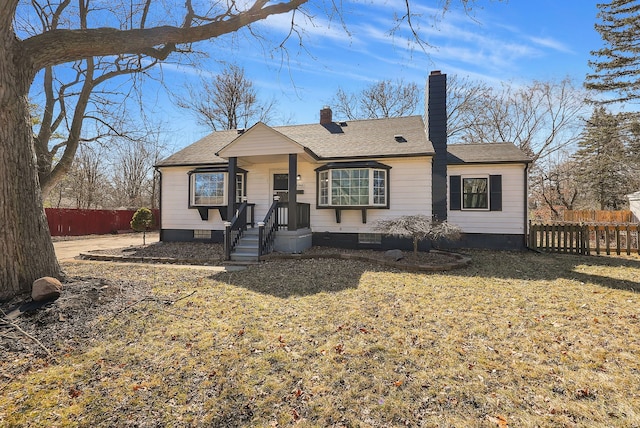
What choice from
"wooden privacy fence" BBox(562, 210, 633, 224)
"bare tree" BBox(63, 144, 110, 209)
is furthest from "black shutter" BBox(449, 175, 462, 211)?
"bare tree" BBox(63, 144, 110, 209)

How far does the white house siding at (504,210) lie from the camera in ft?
38.8

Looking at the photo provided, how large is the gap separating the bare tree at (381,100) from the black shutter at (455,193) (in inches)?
566

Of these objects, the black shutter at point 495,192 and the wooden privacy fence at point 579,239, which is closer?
the wooden privacy fence at point 579,239

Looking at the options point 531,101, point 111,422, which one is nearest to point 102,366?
→ point 111,422

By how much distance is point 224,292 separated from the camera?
574 cm

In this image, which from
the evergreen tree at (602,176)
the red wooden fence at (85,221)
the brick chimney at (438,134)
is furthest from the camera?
the evergreen tree at (602,176)

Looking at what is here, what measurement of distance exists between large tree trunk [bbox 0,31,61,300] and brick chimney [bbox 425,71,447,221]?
10951mm

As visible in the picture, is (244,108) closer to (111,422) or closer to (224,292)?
(224,292)

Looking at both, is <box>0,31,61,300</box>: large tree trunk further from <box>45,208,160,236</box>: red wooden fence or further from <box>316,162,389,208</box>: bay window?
<box>45,208,160,236</box>: red wooden fence

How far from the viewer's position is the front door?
38.8 ft

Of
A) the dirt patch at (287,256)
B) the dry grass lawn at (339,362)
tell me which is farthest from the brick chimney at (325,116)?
the dry grass lawn at (339,362)

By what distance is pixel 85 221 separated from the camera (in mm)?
18750

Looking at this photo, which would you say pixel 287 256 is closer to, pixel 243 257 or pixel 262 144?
pixel 243 257

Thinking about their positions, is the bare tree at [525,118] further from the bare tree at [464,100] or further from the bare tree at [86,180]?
the bare tree at [86,180]
